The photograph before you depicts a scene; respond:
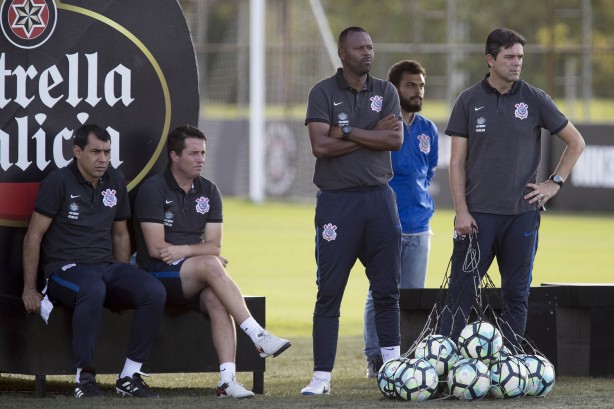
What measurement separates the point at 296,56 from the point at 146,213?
70.0 feet

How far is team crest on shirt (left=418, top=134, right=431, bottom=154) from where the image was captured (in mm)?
8461

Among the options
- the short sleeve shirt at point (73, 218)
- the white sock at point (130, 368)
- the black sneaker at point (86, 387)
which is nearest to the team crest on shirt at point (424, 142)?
the short sleeve shirt at point (73, 218)

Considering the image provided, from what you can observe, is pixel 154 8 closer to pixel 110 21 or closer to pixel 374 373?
pixel 110 21

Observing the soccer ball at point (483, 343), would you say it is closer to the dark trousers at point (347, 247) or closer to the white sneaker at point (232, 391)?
the dark trousers at point (347, 247)

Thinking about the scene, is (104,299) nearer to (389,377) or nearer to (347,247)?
(347,247)

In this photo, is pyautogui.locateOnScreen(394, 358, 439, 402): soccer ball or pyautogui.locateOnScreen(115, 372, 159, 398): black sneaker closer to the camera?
pyautogui.locateOnScreen(394, 358, 439, 402): soccer ball

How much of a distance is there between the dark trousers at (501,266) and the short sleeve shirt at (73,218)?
2.04 metres

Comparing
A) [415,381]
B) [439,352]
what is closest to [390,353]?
[439,352]

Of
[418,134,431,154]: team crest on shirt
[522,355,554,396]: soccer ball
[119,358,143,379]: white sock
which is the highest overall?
[418,134,431,154]: team crest on shirt

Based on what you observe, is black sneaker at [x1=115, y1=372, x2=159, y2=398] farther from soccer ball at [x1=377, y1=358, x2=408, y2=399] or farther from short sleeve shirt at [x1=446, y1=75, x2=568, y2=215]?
short sleeve shirt at [x1=446, y1=75, x2=568, y2=215]

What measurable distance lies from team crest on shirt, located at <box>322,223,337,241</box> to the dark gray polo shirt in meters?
0.22

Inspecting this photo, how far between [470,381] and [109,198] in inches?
94.5

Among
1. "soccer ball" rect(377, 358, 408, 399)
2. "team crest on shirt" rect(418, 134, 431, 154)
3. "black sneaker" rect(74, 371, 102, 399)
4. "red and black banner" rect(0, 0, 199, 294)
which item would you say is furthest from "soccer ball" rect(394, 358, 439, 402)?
"red and black banner" rect(0, 0, 199, 294)

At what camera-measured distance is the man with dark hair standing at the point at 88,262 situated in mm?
7184
